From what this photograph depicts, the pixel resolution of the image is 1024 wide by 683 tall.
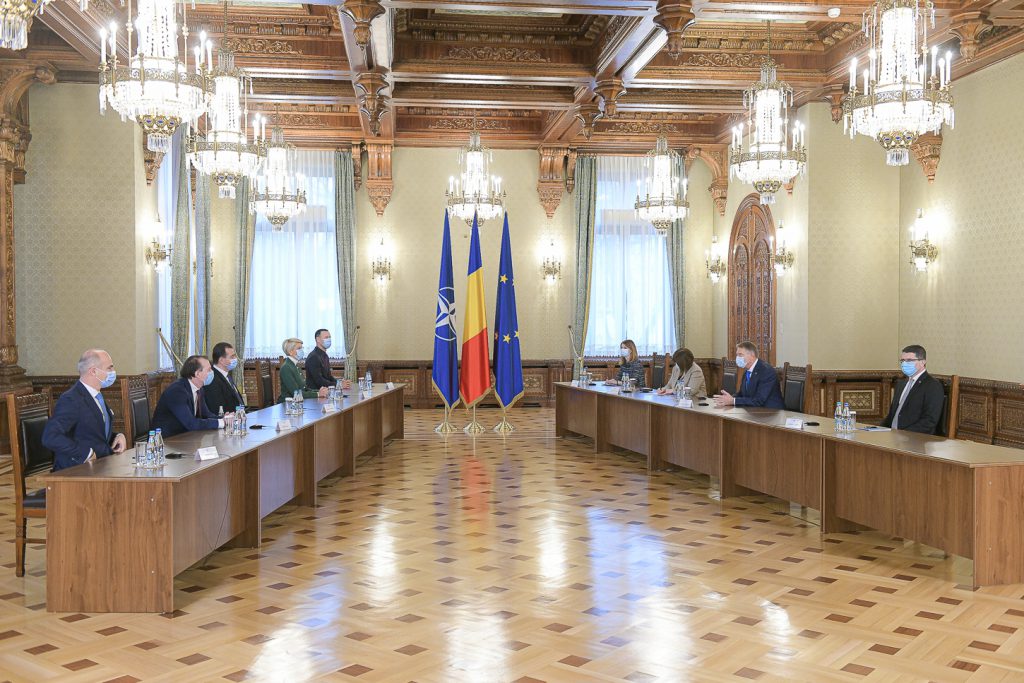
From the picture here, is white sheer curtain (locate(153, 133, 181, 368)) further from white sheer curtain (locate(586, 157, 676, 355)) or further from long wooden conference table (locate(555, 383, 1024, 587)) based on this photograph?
white sheer curtain (locate(586, 157, 676, 355))

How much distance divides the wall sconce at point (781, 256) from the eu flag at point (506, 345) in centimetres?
395

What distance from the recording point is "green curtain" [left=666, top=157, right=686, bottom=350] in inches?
640

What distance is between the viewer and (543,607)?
494 centimetres

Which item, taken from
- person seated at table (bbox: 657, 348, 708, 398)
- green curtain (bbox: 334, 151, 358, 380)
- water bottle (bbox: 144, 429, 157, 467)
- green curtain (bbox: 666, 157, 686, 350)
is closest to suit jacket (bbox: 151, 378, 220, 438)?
water bottle (bbox: 144, 429, 157, 467)

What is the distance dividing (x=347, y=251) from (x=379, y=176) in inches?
55.5

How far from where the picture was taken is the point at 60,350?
10.9 m

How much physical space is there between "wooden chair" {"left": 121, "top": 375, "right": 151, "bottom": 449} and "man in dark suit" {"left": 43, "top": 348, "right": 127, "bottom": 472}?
Answer: 0.79 metres

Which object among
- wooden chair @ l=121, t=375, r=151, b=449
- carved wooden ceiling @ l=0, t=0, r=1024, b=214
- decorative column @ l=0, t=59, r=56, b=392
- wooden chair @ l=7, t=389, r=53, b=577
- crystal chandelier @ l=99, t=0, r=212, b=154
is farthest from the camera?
decorative column @ l=0, t=59, r=56, b=392

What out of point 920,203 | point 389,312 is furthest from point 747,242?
point 389,312

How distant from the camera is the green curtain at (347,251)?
1555 cm

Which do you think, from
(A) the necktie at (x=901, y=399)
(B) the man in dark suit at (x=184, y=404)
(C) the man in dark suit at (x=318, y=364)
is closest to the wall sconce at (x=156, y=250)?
(C) the man in dark suit at (x=318, y=364)

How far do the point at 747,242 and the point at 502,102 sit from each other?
16.0 feet

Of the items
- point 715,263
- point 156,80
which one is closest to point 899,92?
point 156,80

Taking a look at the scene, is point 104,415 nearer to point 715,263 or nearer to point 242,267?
point 242,267
